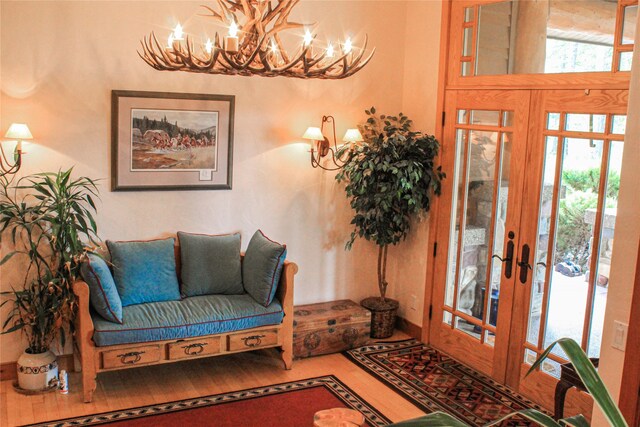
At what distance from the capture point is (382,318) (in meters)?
5.87

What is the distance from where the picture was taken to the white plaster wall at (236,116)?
4676 millimetres

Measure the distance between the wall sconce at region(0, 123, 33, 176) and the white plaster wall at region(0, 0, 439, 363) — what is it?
96 millimetres

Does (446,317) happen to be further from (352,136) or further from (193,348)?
(193,348)

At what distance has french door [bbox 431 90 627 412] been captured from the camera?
14.0 feet

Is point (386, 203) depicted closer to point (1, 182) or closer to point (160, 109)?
point (160, 109)

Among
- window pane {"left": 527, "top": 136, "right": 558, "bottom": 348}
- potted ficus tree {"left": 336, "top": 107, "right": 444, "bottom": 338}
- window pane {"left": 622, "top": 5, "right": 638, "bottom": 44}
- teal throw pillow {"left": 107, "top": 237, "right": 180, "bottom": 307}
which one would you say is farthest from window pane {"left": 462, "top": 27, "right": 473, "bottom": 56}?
teal throw pillow {"left": 107, "top": 237, "right": 180, "bottom": 307}

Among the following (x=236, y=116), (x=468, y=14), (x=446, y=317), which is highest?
(x=468, y=14)

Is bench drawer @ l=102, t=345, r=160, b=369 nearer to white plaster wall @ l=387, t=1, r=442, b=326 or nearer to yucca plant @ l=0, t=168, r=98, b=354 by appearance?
yucca plant @ l=0, t=168, r=98, b=354

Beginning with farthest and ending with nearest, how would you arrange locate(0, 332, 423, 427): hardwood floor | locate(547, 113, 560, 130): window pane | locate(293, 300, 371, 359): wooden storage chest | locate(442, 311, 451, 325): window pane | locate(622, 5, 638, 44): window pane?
locate(442, 311, 451, 325): window pane
locate(293, 300, 371, 359): wooden storage chest
locate(547, 113, 560, 130): window pane
locate(0, 332, 423, 427): hardwood floor
locate(622, 5, 638, 44): window pane

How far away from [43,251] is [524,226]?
346cm

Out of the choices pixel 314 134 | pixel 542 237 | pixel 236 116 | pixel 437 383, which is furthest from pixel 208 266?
pixel 542 237

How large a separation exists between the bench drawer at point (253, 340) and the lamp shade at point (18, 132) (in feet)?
6.52

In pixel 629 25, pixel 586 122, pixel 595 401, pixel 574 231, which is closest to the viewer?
pixel 595 401

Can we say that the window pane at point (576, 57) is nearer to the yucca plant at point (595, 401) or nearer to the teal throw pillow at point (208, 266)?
the teal throw pillow at point (208, 266)
